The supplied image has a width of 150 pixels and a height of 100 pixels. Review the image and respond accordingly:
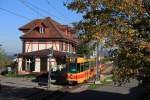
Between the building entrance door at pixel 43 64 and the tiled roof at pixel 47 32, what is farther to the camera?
the tiled roof at pixel 47 32

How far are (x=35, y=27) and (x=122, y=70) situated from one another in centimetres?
5294

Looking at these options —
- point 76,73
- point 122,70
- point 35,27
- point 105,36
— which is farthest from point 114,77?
point 35,27

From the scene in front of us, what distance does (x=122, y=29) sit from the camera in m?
19.5

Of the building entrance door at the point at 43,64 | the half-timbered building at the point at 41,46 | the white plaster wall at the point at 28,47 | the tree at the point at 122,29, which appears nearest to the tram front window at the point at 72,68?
the half-timbered building at the point at 41,46

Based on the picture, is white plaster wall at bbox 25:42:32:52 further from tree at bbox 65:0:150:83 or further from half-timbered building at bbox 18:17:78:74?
tree at bbox 65:0:150:83

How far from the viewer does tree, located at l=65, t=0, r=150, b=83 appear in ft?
63.3

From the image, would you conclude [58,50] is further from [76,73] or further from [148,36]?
[148,36]

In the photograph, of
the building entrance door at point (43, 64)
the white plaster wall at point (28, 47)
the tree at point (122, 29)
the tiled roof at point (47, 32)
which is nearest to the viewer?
the tree at point (122, 29)

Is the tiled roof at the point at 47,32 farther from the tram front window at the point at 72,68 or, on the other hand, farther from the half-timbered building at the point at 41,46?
the tram front window at the point at 72,68

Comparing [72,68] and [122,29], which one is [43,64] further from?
[122,29]

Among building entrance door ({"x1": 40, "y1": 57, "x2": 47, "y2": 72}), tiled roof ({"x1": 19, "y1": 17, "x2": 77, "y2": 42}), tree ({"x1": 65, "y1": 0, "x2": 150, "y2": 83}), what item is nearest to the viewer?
tree ({"x1": 65, "y1": 0, "x2": 150, "y2": 83})

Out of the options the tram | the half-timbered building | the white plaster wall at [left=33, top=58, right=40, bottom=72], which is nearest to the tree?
the tram

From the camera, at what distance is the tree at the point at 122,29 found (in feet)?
63.3

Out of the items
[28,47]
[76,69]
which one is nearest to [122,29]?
[76,69]
